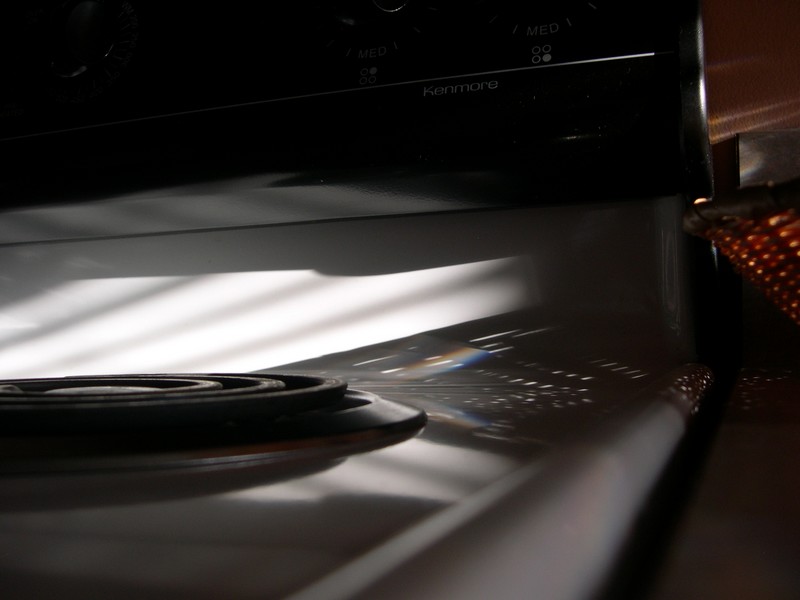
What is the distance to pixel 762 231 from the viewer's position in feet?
1.26

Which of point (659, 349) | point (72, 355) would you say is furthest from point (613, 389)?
point (72, 355)

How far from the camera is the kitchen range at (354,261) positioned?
0.24m

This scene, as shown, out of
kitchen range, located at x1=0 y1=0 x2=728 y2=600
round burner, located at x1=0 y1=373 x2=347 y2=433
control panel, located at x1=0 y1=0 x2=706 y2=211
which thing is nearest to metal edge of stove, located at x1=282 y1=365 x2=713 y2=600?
kitchen range, located at x1=0 y1=0 x2=728 y2=600

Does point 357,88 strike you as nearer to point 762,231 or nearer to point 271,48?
point 271,48

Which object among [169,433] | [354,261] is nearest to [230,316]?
[354,261]

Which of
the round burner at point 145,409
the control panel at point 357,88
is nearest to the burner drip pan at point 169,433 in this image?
the round burner at point 145,409

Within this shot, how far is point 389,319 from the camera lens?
0.63 m

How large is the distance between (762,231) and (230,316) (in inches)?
18.5

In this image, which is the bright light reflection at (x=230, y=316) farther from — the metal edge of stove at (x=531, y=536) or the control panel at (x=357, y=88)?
the metal edge of stove at (x=531, y=536)

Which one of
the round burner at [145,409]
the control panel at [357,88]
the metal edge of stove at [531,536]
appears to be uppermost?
the control panel at [357,88]

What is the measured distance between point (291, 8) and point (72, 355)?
0.42 metres

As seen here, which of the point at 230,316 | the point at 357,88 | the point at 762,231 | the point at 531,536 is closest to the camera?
the point at 531,536

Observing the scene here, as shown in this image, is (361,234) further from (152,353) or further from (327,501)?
(327,501)

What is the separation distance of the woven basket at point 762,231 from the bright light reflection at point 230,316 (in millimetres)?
192
